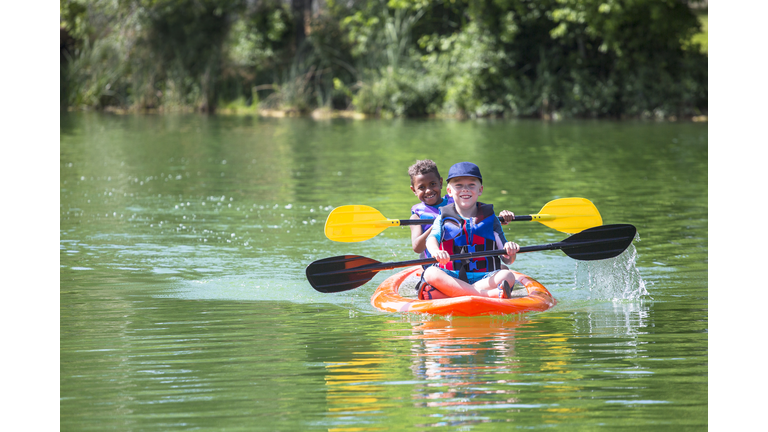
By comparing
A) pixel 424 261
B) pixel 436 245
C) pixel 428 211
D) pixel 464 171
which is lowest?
pixel 424 261

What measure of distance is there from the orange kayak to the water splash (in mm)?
696

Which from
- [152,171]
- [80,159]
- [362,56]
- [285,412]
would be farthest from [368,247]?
[362,56]

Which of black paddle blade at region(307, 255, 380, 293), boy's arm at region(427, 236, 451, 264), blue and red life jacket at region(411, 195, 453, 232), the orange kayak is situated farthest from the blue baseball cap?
A: black paddle blade at region(307, 255, 380, 293)

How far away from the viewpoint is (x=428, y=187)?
682 centimetres

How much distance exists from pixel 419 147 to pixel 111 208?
8230mm

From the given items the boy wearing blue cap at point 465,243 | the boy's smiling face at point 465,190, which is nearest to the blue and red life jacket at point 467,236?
the boy wearing blue cap at point 465,243

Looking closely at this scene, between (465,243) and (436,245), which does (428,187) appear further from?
(436,245)

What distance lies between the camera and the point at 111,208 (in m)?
10.4

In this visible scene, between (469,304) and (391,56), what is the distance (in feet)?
73.6

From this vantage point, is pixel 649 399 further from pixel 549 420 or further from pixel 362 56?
pixel 362 56

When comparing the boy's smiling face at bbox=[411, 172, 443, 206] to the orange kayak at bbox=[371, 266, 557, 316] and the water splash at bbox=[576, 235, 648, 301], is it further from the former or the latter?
the water splash at bbox=[576, 235, 648, 301]

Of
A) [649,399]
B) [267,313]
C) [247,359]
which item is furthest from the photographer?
[267,313]

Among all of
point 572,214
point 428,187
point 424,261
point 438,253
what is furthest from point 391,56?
point 438,253

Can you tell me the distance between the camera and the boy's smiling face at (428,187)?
22.2 ft
